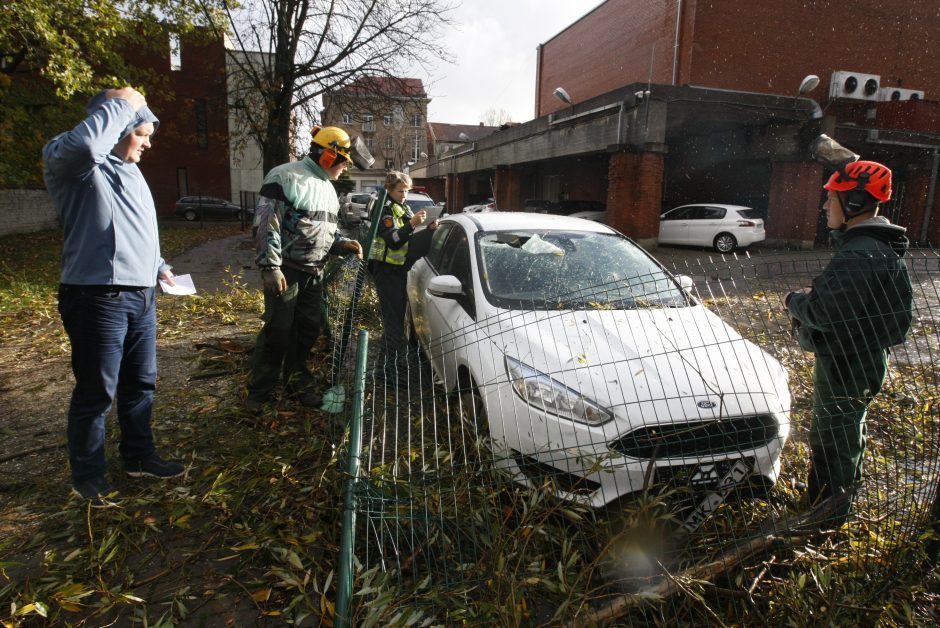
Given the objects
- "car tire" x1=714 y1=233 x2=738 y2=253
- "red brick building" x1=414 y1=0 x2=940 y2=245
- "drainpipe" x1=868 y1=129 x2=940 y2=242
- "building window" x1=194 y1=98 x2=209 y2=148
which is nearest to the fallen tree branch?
"red brick building" x1=414 y1=0 x2=940 y2=245

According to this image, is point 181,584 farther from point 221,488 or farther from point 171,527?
point 221,488

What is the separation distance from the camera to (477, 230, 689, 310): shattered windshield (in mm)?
3258

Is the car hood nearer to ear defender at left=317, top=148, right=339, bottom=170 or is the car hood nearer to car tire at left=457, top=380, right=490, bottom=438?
car tire at left=457, top=380, right=490, bottom=438

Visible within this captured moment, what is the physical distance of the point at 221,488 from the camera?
2.84 m

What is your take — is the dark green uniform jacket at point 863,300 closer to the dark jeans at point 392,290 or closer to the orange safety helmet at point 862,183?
the orange safety helmet at point 862,183

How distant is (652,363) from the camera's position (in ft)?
8.68

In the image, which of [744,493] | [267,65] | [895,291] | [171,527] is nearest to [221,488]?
[171,527]

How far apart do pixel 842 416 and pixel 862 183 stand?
41.7 inches

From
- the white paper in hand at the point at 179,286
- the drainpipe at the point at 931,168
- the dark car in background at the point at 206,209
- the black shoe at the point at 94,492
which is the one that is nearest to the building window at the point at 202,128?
the dark car in background at the point at 206,209

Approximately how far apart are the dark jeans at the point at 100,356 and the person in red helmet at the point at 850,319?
124 inches

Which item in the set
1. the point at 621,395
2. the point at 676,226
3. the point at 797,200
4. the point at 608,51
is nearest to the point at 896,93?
the point at 797,200

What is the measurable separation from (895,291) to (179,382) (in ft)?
15.7

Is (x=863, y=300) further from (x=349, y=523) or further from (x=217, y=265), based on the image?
(x=217, y=265)

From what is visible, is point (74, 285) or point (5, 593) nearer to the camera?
point (5, 593)
